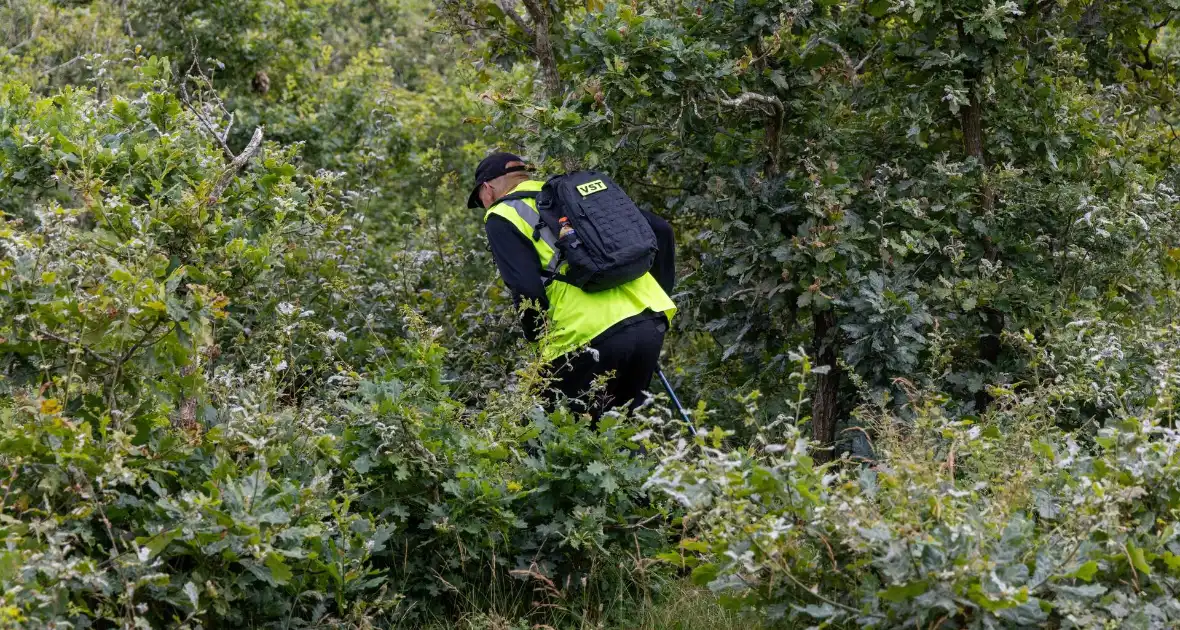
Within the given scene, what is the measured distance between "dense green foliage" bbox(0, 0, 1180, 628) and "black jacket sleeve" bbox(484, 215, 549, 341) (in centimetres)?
44

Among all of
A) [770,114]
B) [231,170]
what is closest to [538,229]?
[231,170]

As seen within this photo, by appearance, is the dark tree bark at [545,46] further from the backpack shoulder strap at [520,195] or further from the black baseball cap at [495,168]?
the backpack shoulder strap at [520,195]

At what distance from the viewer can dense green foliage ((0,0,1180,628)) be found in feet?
10.2

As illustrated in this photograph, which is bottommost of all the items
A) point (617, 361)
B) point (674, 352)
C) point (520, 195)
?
point (674, 352)

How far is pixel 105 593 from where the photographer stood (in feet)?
10.1

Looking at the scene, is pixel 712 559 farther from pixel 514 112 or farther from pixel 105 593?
pixel 514 112

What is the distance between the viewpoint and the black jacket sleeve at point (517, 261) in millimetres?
5102

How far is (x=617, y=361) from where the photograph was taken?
5.14 metres

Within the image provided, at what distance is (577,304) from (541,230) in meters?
0.36

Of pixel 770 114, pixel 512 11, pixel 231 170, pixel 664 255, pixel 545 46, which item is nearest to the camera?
pixel 231 170

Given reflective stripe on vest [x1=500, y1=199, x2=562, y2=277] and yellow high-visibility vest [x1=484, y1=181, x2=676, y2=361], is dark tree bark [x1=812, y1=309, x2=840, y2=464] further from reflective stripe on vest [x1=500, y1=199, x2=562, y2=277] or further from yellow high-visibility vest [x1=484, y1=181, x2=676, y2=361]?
reflective stripe on vest [x1=500, y1=199, x2=562, y2=277]

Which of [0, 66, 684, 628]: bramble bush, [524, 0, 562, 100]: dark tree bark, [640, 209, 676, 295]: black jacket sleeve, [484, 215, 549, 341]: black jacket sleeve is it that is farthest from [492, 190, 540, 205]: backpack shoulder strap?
[524, 0, 562, 100]: dark tree bark

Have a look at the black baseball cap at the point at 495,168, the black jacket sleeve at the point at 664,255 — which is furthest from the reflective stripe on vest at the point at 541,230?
the black jacket sleeve at the point at 664,255

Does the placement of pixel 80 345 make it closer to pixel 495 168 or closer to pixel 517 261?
pixel 517 261
